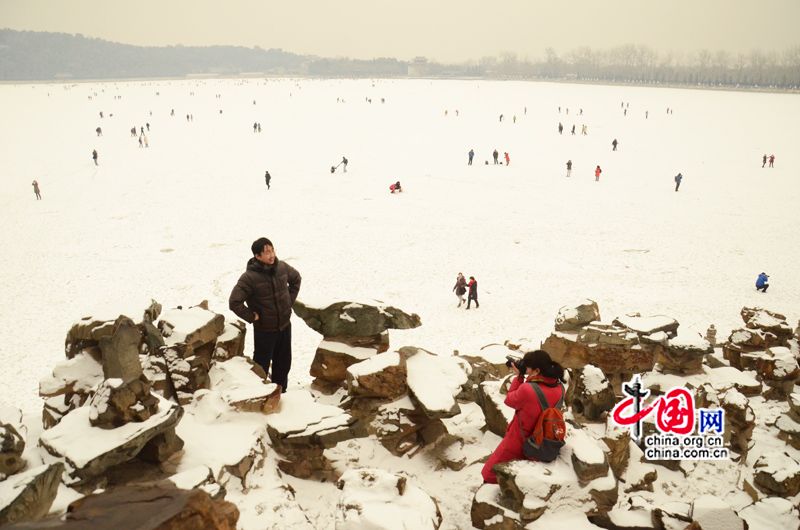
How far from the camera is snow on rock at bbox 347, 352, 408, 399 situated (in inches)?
305

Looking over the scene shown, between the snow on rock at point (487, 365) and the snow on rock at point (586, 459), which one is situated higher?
the snow on rock at point (586, 459)

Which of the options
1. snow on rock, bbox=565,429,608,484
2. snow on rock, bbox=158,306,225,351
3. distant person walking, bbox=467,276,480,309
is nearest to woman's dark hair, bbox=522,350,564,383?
snow on rock, bbox=565,429,608,484

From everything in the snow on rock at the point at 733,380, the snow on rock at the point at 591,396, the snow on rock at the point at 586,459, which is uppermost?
the snow on rock at the point at 586,459

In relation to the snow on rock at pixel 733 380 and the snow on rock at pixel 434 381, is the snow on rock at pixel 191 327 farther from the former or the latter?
the snow on rock at pixel 733 380

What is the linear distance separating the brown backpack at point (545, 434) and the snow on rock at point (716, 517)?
1648 millimetres

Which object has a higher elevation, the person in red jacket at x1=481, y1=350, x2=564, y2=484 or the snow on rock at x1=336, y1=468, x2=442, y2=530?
the person in red jacket at x1=481, y1=350, x2=564, y2=484

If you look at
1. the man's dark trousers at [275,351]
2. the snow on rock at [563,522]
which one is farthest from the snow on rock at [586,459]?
the man's dark trousers at [275,351]

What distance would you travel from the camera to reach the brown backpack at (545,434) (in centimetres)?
544

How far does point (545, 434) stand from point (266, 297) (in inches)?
179

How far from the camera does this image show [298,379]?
44.9ft

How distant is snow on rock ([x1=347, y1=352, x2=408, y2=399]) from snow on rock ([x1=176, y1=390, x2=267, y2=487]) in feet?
5.19

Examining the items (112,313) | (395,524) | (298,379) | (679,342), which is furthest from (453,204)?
(395,524)

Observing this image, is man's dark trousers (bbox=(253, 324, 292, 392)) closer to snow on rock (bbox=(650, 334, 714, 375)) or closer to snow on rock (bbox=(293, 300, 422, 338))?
snow on rock (bbox=(293, 300, 422, 338))

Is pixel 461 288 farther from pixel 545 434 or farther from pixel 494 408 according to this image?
pixel 545 434
